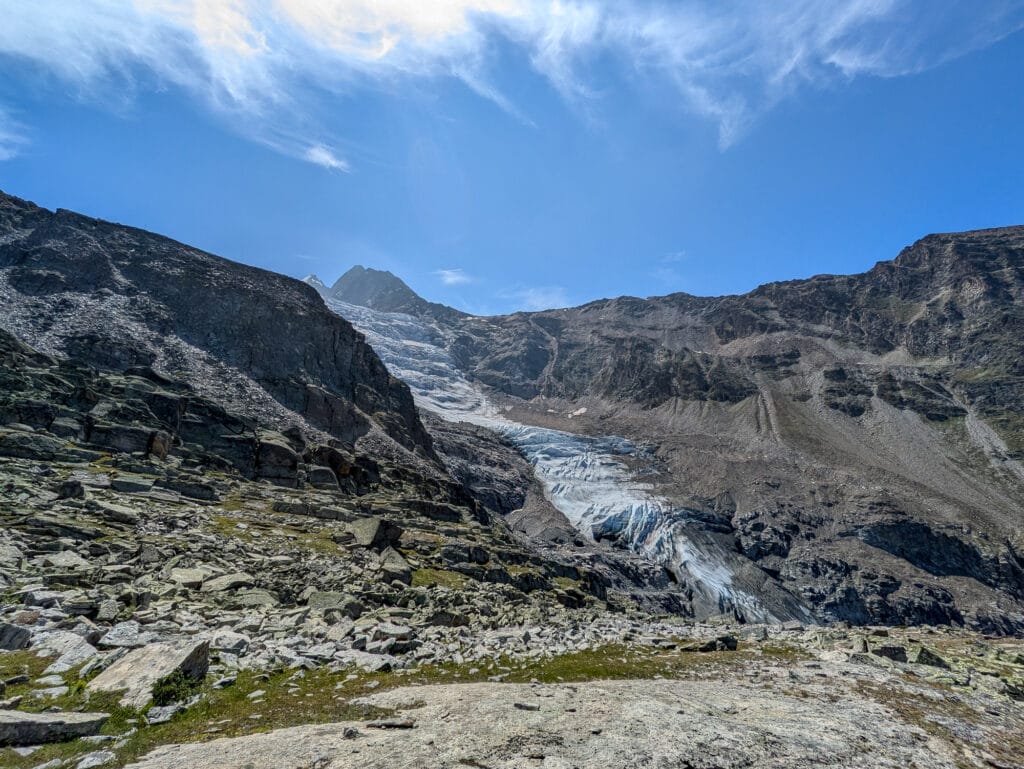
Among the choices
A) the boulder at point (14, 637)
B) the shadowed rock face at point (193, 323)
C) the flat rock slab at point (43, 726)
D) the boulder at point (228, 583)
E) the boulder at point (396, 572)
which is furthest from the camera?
the shadowed rock face at point (193, 323)

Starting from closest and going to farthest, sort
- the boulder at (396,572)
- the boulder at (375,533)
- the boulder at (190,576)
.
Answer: the boulder at (190,576), the boulder at (396,572), the boulder at (375,533)

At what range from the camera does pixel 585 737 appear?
440 inches

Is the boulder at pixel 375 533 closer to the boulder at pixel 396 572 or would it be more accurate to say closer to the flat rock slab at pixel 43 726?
the boulder at pixel 396 572

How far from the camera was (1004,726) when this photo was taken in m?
16.2

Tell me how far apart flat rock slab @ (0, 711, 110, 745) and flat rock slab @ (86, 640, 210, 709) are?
3.51ft

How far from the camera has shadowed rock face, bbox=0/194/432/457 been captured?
299 feet

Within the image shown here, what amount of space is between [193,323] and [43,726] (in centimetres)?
11497

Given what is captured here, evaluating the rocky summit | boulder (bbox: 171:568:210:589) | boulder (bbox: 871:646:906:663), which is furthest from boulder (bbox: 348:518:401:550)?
boulder (bbox: 871:646:906:663)

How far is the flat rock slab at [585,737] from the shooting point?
32.3ft

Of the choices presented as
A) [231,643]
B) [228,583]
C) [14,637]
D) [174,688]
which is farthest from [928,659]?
[14,637]

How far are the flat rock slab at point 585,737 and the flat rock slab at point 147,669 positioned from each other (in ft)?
9.58

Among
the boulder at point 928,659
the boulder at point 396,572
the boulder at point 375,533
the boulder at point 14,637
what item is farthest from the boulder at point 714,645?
the boulder at point 375,533

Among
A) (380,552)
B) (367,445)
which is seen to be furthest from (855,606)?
(380,552)

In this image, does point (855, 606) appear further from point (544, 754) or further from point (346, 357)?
point (544, 754)
